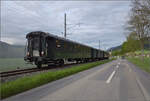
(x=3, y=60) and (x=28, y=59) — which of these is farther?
(x=3, y=60)

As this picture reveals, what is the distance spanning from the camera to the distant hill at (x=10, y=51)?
15.8m

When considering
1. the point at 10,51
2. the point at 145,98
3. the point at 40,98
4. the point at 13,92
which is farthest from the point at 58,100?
the point at 10,51

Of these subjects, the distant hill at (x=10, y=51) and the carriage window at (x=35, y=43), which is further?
the distant hill at (x=10, y=51)

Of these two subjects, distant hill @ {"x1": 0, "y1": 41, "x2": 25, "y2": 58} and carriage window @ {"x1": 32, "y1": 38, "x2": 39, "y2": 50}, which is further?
distant hill @ {"x1": 0, "y1": 41, "x2": 25, "y2": 58}

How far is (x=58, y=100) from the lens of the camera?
503cm

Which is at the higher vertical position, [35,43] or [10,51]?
[35,43]

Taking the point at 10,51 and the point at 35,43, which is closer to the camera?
the point at 35,43

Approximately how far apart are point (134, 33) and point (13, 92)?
100 feet

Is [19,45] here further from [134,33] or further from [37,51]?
[134,33]

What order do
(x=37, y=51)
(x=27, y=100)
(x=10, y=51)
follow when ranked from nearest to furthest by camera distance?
(x=27, y=100) < (x=37, y=51) < (x=10, y=51)

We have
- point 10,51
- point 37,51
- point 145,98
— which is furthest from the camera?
point 10,51

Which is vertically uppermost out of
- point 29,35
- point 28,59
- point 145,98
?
point 29,35

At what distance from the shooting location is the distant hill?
51.8 ft

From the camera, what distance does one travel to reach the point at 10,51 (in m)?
17.2
